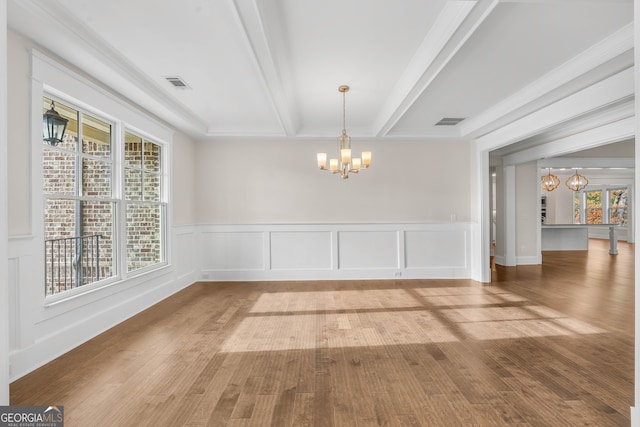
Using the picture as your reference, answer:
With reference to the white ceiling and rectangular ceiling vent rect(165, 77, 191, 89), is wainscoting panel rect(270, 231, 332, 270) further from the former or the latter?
rectangular ceiling vent rect(165, 77, 191, 89)

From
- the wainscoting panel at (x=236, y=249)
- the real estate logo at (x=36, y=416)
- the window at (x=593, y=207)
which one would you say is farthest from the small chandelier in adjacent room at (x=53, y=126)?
the window at (x=593, y=207)

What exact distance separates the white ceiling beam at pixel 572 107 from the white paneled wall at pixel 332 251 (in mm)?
1922

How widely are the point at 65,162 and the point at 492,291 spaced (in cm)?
565

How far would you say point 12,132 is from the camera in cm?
262

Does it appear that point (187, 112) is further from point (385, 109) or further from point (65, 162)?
point (385, 109)

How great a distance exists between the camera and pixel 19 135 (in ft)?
8.82

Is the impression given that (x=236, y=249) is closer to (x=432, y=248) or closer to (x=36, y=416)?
(x=432, y=248)

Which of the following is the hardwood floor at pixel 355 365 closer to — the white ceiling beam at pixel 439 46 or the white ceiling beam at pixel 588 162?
the white ceiling beam at pixel 439 46

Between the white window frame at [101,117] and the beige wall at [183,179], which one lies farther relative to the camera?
the beige wall at [183,179]

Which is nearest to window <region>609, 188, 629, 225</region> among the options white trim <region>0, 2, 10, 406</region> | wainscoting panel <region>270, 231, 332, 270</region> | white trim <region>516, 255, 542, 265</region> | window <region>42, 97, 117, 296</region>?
white trim <region>516, 255, 542, 265</region>

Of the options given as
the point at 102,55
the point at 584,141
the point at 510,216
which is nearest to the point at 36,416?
the point at 102,55

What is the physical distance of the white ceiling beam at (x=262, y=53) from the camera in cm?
244

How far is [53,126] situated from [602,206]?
18787 millimetres

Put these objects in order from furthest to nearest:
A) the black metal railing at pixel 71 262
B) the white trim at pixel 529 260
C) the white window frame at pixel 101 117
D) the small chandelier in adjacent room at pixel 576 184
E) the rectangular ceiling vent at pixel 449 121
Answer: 1. the small chandelier in adjacent room at pixel 576 184
2. the white trim at pixel 529 260
3. the rectangular ceiling vent at pixel 449 121
4. the black metal railing at pixel 71 262
5. the white window frame at pixel 101 117
